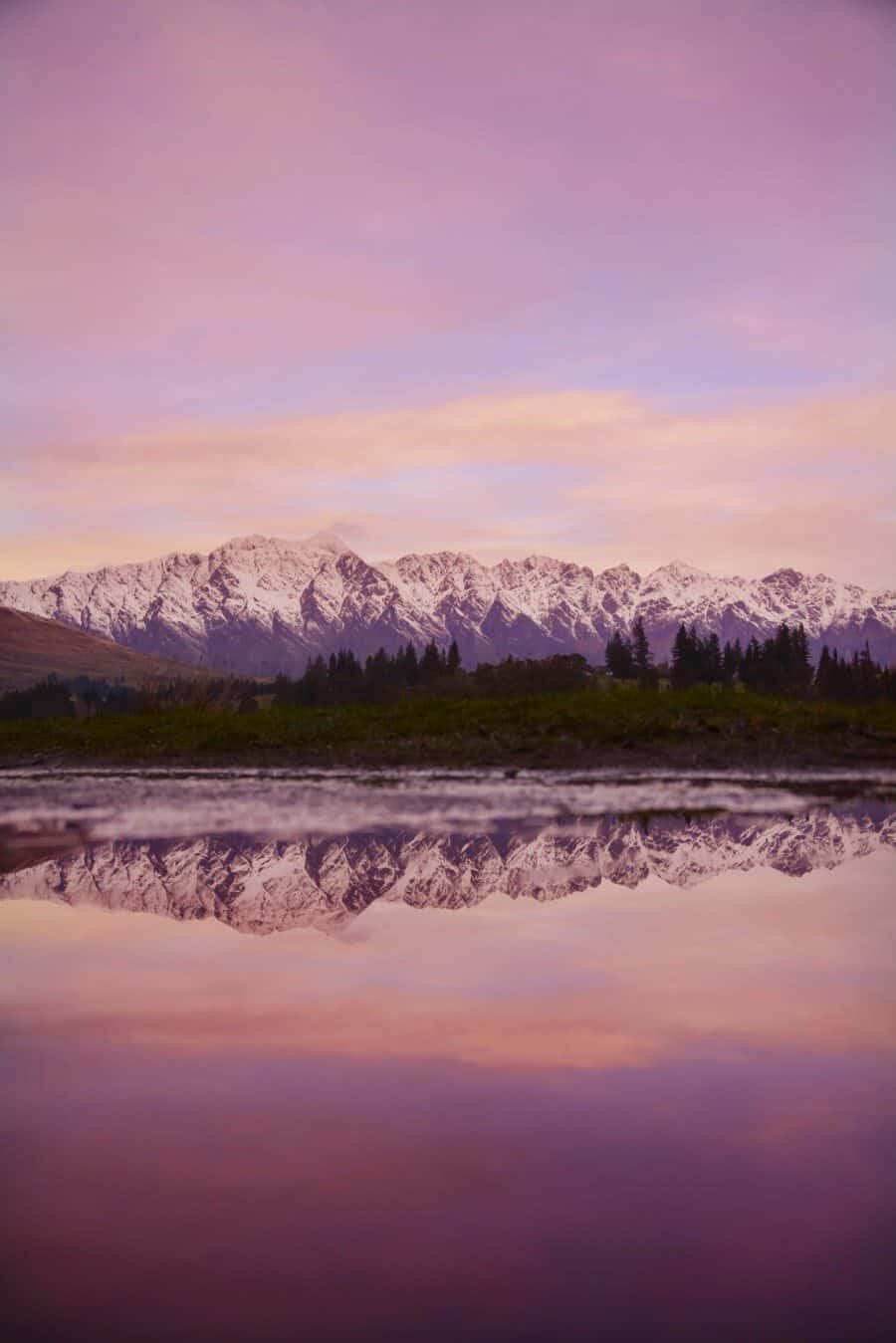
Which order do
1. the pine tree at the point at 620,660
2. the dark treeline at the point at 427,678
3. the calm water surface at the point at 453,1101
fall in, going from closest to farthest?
the calm water surface at the point at 453,1101 < the dark treeline at the point at 427,678 < the pine tree at the point at 620,660

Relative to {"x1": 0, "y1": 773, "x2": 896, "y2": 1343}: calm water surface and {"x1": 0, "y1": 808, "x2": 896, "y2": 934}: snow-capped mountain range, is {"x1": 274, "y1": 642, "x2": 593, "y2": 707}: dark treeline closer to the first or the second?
{"x1": 0, "y1": 808, "x2": 896, "y2": 934}: snow-capped mountain range

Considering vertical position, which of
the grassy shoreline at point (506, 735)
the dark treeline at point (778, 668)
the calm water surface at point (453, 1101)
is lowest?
the calm water surface at point (453, 1101)

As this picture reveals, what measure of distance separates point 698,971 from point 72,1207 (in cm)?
369

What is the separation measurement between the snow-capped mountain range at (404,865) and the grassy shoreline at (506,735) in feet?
24.1

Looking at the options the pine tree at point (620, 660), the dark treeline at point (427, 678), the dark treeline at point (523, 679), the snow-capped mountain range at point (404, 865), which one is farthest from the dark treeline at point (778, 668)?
the snow-capped mountain range at point (404, 865)

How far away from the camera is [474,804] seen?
13570mm

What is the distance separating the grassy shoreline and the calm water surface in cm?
994

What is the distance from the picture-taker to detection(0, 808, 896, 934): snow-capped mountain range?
8305 mm

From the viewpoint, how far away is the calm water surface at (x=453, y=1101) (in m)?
3.11

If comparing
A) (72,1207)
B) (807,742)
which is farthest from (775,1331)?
(807,742)

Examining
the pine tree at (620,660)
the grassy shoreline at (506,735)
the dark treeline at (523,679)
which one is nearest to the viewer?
the grassy shoreline at (506,735)

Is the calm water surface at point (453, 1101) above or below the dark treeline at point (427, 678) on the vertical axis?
below

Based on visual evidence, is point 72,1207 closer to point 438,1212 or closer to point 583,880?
point 438,1212

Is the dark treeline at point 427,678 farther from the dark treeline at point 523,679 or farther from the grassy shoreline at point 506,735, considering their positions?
the grassy shoreline at point 506,735
